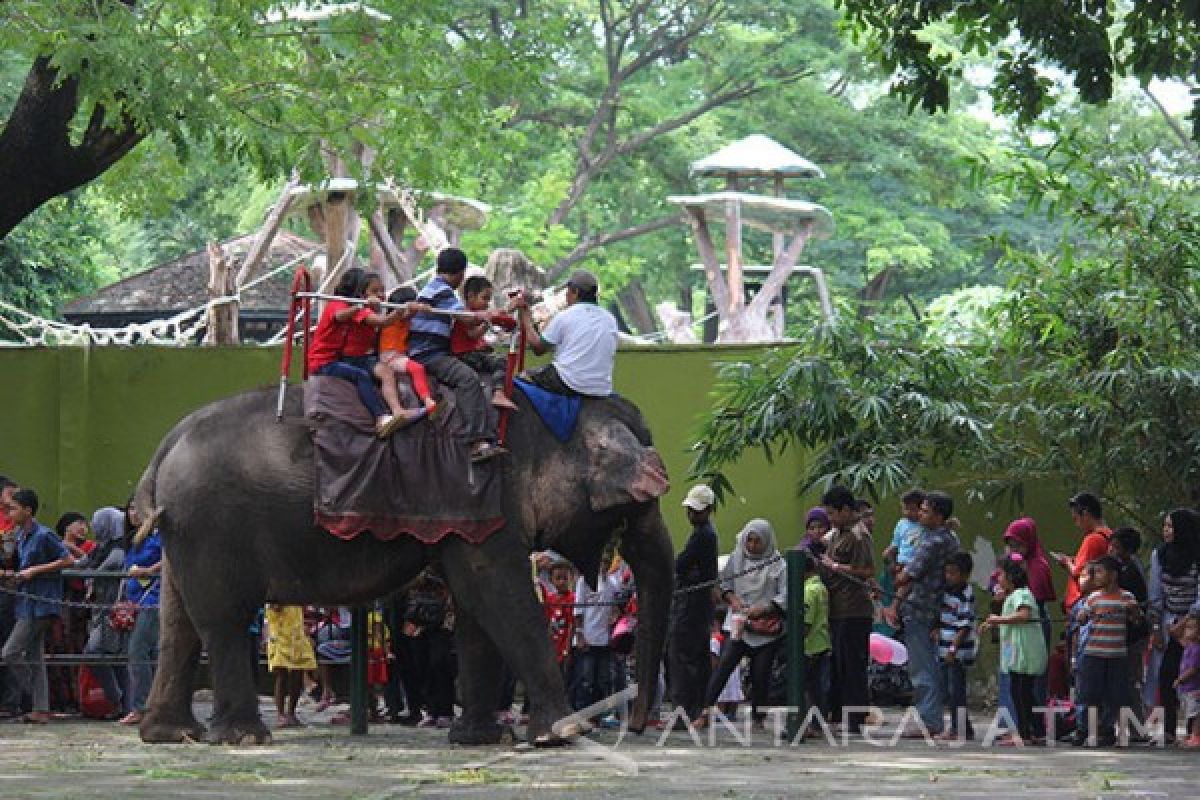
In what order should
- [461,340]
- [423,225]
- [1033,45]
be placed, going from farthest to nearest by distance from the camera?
[423,225] → [461,340] → [1033,45]

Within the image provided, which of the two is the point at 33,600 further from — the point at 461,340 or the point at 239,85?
the point at 461,340

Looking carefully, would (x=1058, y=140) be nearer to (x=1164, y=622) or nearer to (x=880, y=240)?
(x=1164, y=622)

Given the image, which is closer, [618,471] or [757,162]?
[618,471]

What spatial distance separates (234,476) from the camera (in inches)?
584

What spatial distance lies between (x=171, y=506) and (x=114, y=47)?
2.75 meters

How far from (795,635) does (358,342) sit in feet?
10.5

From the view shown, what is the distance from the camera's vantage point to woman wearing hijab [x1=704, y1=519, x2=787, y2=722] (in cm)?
1638

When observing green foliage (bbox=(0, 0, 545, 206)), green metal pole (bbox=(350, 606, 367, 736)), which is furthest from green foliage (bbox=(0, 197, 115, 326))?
green metal pole (bbox=(350, 606, 367, 736))

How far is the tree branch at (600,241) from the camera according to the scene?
4297 centimetres

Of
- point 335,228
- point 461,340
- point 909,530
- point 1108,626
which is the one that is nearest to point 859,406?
point 909,530

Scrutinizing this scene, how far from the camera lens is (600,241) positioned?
43.4m

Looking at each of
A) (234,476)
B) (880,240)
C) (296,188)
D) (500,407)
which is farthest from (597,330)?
(880,240)

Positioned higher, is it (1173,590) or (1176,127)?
(1176,127)

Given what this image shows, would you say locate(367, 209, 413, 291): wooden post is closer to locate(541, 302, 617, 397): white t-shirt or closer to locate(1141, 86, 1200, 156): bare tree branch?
locate(541, 302, 617, 397): white t-shirt
